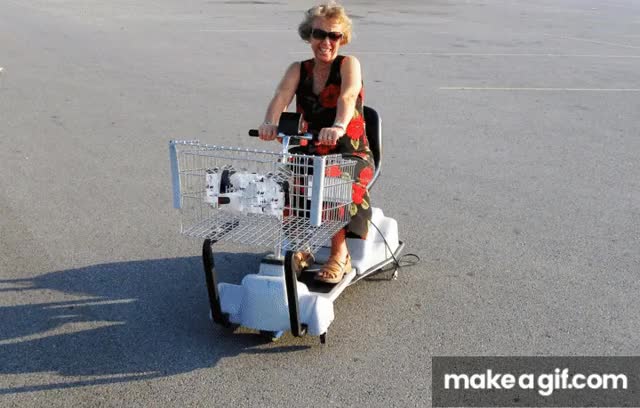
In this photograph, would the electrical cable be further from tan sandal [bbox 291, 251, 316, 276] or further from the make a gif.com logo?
the make a gif.com logo

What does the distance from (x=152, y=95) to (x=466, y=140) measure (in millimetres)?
4726

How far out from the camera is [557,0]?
35.7 metres

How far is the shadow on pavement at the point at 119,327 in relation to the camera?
4.33 m

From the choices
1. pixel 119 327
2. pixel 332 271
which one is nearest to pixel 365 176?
pixel 332 271

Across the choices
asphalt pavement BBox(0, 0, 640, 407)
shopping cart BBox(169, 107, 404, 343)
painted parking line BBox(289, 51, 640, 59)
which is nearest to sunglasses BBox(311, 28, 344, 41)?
shopping cart BBox(169, 107, 404, 343)

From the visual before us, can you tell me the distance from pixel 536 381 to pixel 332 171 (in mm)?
1517

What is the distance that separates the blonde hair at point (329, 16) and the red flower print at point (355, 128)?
19.0 inches

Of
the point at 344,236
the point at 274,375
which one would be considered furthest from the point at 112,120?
the point at 274,375

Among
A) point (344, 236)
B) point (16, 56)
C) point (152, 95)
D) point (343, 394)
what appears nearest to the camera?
point (343, 394)

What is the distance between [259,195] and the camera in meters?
4.13

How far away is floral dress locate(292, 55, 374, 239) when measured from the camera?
5.02 m

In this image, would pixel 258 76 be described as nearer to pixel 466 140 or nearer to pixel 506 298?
pixel 466 140

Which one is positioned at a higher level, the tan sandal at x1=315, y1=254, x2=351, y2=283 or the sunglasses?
the sunglasses

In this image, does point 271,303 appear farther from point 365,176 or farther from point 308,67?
point 308,67
